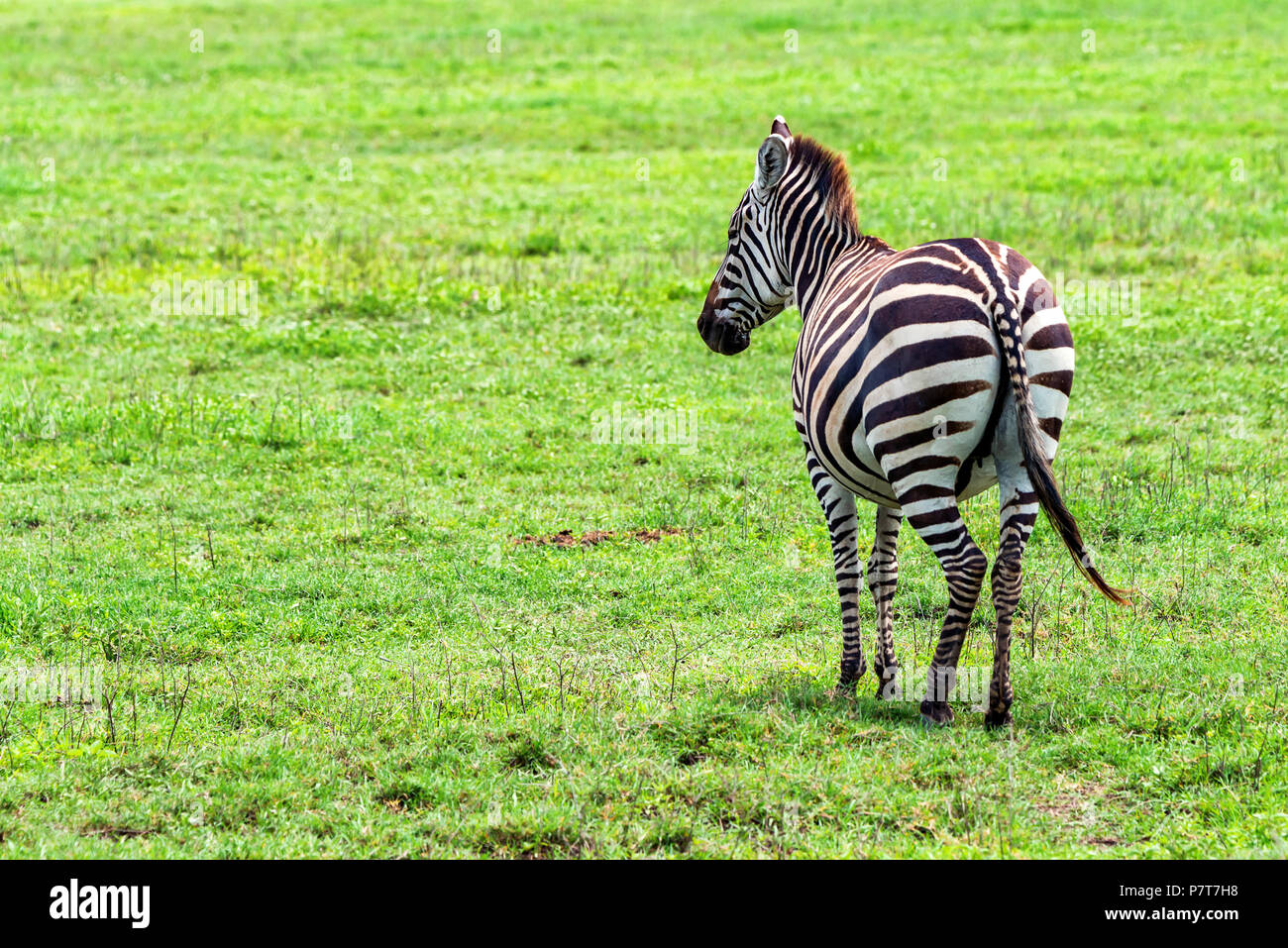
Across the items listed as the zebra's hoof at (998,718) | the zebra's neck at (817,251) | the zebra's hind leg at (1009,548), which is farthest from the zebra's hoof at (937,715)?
the zebra's neck at (817,251)

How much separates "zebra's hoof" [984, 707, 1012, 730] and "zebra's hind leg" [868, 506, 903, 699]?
2.88 ft

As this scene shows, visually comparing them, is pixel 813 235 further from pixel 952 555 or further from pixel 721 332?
pixel 952 555

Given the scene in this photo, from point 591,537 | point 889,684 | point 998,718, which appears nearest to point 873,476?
point 889,684

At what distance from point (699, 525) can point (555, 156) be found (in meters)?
15.9

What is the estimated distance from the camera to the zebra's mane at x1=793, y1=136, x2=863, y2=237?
8.31m

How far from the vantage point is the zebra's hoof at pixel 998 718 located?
689cm

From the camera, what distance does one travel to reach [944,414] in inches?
259

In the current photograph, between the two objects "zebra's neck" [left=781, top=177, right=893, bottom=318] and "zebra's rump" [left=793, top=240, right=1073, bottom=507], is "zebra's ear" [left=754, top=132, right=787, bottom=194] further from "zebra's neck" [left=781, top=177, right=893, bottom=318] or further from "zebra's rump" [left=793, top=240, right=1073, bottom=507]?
"zebra's rump" [left=793, top=240, right=1073, bottom=507]

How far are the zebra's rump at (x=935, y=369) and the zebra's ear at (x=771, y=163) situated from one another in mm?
1559

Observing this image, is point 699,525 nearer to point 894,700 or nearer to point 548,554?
point 548,554

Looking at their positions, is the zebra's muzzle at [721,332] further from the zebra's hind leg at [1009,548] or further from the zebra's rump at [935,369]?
A: the zebra's hind leg at [1009,548]

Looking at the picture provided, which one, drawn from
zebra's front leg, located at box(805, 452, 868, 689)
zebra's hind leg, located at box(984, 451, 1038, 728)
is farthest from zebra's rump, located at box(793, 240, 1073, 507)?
zebra's front leg, located at box(805, 452, 868, 689)

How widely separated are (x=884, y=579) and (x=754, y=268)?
7.56ft
